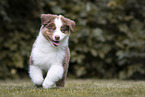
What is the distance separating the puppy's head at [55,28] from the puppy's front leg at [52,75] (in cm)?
44

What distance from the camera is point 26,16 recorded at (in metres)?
9.12

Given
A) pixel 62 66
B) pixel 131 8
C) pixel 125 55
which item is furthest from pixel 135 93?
pixel 131 8

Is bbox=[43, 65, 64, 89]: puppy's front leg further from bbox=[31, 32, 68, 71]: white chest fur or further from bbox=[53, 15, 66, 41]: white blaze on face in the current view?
bbox=[53, 15, 66, 41]: white blaze on face

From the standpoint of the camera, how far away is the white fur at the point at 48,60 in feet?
13.7

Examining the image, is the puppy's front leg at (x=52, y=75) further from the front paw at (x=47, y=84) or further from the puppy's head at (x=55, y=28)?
the puppy's head at (x=55, y=28)

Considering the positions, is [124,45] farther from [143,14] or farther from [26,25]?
[26,25]

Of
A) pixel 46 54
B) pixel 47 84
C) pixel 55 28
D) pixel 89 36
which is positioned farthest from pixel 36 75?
pixel 89 36

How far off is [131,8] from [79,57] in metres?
2.84

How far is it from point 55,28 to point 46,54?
0.51 meters

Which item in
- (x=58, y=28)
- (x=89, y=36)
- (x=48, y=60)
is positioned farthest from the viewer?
(x=89, y=36)

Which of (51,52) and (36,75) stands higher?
(51,52)

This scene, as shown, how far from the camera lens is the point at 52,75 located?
4164 millimetres

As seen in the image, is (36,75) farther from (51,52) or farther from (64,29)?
(64,29)

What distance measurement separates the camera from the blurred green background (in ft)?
27.5
